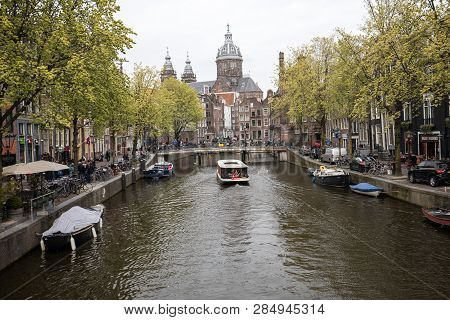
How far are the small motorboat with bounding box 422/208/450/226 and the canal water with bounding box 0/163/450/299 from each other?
1.77 feet

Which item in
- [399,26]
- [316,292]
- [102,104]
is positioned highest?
[399,26]

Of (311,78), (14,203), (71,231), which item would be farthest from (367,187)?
(311,78)

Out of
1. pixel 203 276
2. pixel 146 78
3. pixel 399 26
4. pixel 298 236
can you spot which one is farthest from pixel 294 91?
pixel 203 276

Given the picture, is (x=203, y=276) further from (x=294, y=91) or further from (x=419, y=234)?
(x=294, y=91)

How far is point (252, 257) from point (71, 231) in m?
8.98

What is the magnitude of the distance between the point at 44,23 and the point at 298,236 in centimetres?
1775

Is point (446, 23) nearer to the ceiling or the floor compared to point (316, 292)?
nearer to the ceiling

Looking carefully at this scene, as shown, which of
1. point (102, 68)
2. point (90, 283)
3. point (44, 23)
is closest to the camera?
point (90, 283)

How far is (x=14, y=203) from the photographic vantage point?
871 inches

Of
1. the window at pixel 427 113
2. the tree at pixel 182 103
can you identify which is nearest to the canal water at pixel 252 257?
the window at pixel 427 113

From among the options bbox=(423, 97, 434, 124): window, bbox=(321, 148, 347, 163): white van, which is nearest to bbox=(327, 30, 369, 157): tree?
bbox=(321, 148, 347, 163): white van

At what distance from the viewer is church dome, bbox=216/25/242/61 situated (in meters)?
183

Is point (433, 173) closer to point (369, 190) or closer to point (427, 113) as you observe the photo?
point (369, 190)

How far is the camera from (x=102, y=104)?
1291 inches
